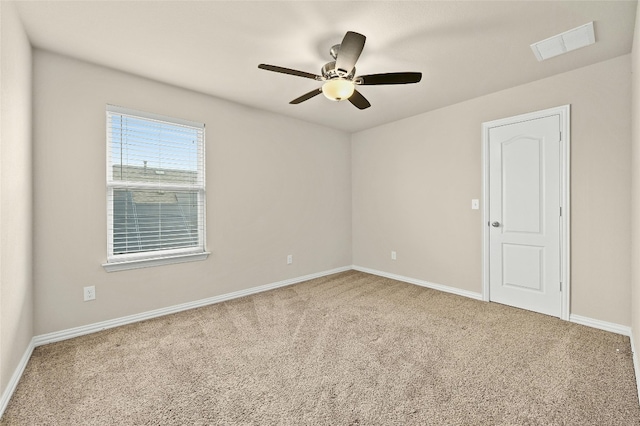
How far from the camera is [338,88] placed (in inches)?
86.7

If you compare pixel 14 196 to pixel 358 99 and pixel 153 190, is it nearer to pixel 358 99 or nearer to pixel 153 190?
pixel 153 190

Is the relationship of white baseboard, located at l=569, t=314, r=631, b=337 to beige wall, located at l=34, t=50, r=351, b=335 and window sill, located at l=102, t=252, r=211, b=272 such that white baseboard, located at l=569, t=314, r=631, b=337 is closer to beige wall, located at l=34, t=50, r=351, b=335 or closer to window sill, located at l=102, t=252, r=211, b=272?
beige wall, located at l=34, t=50, r=351, b=335

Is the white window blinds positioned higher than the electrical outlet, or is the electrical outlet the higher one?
the white window blinds

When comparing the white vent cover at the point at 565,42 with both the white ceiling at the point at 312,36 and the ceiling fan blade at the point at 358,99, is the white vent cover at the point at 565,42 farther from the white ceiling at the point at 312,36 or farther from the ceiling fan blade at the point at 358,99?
Answer: the ceiling fan blade at the point at 358,99

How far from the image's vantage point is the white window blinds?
9.14 feet

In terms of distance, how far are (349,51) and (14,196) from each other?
2.36 meters

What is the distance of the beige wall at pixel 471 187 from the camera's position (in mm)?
2576

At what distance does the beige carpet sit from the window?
714mm

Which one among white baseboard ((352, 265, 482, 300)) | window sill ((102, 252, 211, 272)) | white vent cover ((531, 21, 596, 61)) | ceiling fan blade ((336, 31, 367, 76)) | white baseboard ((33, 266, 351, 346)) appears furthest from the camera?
white baseboard ((352, 265, 482, 300))

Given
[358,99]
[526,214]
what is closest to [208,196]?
[358,99]

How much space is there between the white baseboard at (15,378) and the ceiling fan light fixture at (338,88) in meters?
2.75

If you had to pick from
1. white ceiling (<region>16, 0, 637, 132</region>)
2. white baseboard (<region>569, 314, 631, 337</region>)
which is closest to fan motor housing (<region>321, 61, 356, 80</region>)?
white ceiling (<region>16, 0, 637, 132</region>)

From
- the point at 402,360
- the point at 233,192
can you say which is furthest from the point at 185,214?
the point at 402,360

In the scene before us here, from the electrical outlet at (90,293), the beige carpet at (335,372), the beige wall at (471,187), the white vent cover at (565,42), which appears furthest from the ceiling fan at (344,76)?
the electrical outlet at (90,293)
